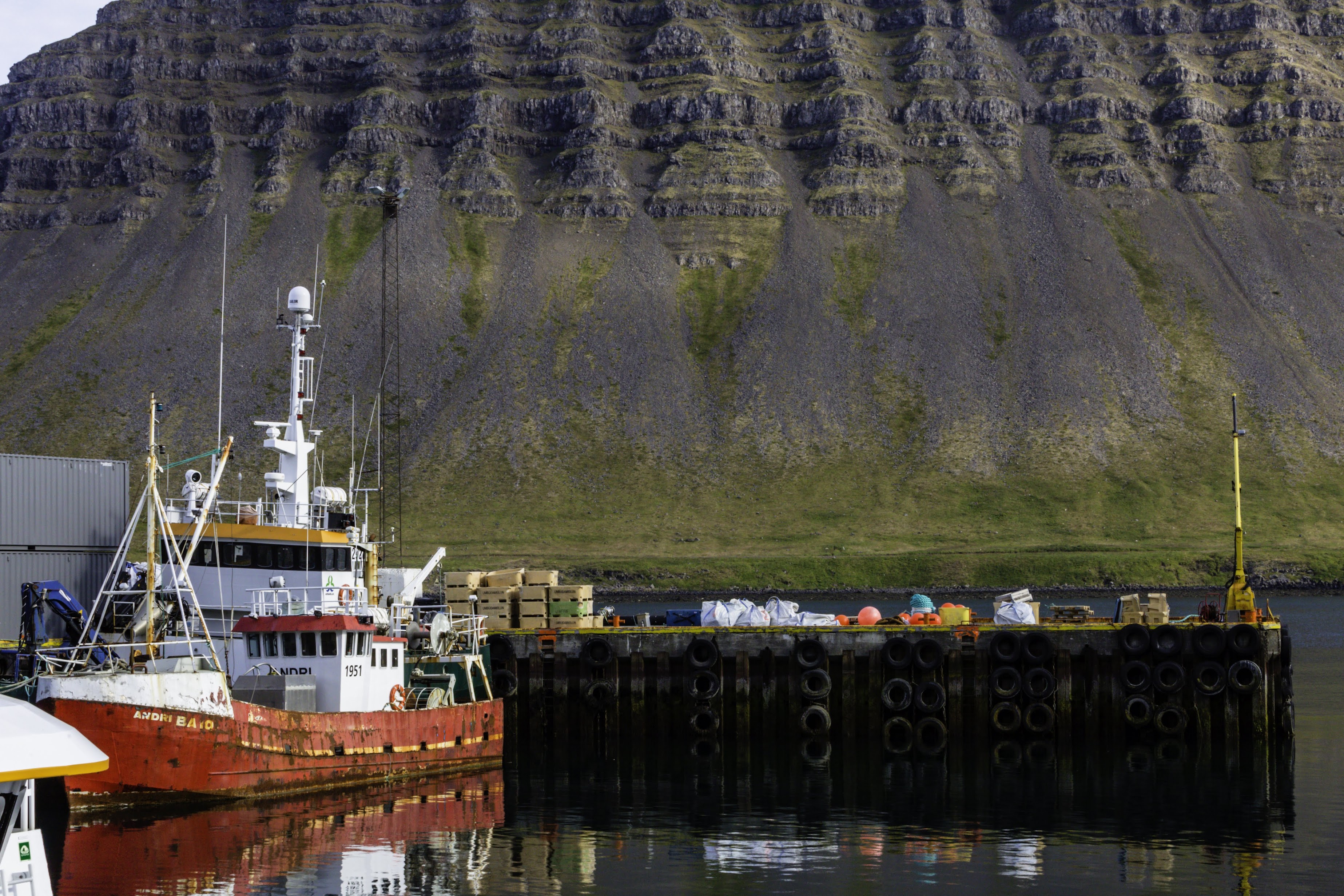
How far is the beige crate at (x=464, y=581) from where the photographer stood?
52250 millimetres

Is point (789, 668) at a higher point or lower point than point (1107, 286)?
lower

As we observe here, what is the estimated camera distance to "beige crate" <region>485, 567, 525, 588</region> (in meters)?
52.7

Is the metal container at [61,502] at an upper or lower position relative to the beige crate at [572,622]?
upper

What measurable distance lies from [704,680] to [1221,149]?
171 meters

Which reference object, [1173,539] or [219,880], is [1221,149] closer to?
[1173,539]

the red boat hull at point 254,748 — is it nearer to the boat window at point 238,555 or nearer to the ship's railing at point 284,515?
the boat window at point 238,555

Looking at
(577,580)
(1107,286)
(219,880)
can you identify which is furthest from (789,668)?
(1107,286)

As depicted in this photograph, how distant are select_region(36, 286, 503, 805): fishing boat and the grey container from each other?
0.13 feet

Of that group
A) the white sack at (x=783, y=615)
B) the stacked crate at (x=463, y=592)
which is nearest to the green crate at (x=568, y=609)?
the stacked crate at (x=463, y=592)

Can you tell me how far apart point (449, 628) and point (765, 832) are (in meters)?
14.4

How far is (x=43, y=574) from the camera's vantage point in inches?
1868

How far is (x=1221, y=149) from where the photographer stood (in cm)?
19788

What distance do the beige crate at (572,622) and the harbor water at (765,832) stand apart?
637cm

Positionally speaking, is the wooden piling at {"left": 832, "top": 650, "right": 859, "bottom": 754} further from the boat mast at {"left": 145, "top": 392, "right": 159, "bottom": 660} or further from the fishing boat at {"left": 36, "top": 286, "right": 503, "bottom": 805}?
the boat mast at {"left": 145, "top": 392, "right": 159, "bottom": 660}
